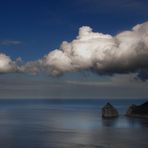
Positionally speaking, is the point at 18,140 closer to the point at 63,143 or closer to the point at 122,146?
the point at 63,143

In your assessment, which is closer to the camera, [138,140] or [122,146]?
[122,146]

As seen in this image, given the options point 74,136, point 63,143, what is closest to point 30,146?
point 63,143

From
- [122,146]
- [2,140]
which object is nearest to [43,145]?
[2,140]

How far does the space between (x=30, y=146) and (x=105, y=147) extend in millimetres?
28531

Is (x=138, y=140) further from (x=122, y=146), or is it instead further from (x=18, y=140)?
(x=18, y=140)

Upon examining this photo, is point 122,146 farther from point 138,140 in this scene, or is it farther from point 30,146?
point 30,146

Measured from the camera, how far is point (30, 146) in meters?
150

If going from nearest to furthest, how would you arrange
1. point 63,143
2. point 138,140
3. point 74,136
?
point 63,143, point 138,140, point 74,136

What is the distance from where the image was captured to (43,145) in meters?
155

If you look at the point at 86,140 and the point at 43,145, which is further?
the point at 86,140

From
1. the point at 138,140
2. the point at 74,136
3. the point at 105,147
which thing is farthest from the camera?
the point at 74,136

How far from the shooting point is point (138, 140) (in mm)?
172250

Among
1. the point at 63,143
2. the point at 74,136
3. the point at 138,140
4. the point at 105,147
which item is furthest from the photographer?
the point at 74,136

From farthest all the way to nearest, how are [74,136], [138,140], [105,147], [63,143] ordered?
1. [74,136]
2. [138,140]
3. [63,143]
4. [105,147]
